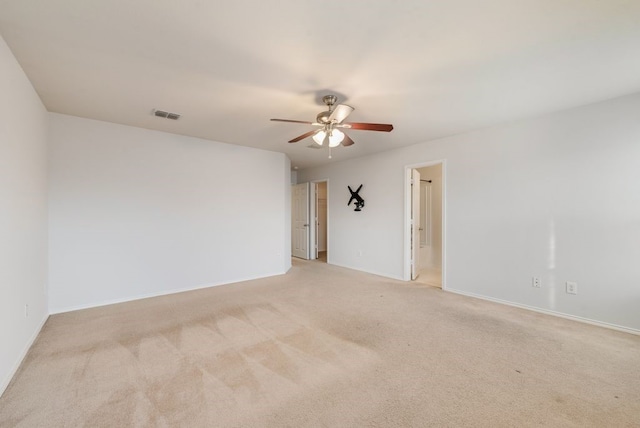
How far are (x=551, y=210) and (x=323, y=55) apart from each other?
326 centimetres

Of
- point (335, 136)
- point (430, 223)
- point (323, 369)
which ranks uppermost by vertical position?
point (335, 136)

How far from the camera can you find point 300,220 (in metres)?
7.01

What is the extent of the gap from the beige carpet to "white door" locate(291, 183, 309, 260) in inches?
138

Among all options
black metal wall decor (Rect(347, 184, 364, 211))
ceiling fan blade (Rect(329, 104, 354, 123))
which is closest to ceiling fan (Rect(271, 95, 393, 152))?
ceiling fan blade (Rect(329, 104, 354, 123))

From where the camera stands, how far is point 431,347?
246cm

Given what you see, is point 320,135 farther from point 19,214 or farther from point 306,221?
point 306,221

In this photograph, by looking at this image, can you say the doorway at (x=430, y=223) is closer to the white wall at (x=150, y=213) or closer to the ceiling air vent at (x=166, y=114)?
the white wall at (x=150, y=213)

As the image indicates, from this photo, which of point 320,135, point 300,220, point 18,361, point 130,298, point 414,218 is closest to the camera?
point 18,361

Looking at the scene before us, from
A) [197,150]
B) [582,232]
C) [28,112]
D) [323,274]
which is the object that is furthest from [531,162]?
[28,112]

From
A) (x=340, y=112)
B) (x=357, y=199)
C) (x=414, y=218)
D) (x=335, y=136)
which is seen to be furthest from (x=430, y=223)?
(x=340, y=112)

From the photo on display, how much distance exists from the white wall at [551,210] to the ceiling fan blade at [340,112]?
232cm

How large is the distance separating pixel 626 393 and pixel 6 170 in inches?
187

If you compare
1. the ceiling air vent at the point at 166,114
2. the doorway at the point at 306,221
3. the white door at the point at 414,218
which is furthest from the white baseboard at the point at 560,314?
the ceiling air vent at the point at 166,114

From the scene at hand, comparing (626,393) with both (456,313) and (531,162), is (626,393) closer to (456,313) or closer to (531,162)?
(456,313)
